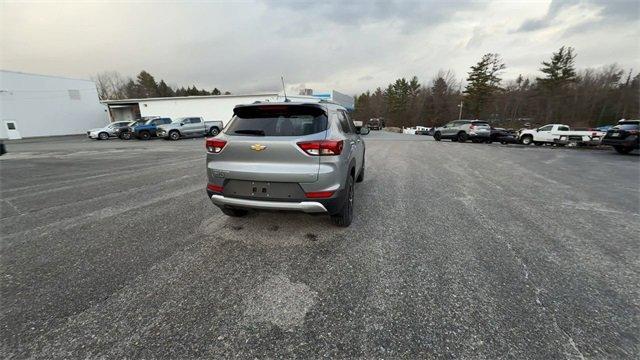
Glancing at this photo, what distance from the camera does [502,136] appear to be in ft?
62.5

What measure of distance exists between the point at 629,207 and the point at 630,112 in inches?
2172

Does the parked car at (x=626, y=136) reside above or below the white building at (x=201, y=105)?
below

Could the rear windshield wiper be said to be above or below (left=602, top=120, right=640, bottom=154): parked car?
above

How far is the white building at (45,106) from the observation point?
2862 cm

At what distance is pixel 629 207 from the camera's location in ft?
16.5

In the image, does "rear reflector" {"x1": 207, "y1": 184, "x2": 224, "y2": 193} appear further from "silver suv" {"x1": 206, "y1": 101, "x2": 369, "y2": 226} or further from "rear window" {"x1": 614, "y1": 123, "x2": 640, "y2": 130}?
"rear window" {"x1": 614, "y1": 123, "x2": 640, "y2": 130}

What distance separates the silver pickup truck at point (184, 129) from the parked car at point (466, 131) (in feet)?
60.3

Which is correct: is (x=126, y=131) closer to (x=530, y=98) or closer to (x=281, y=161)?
(x=281, y=161)

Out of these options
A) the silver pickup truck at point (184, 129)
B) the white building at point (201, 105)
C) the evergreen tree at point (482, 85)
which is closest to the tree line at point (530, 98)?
the evergreen tree at point (482, 85)

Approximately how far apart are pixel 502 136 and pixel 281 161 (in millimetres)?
21303

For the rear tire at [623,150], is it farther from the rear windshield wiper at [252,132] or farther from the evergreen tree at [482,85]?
the evergreen tree at [482,85]

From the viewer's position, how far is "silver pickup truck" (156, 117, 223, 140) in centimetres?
2166

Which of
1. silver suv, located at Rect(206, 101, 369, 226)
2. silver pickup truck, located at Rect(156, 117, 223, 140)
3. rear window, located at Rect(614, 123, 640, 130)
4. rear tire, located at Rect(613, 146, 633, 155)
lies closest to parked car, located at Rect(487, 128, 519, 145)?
rear tire, located at Rect(613, 146, 633, 155)

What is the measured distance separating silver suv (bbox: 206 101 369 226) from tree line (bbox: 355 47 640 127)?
59.1m
